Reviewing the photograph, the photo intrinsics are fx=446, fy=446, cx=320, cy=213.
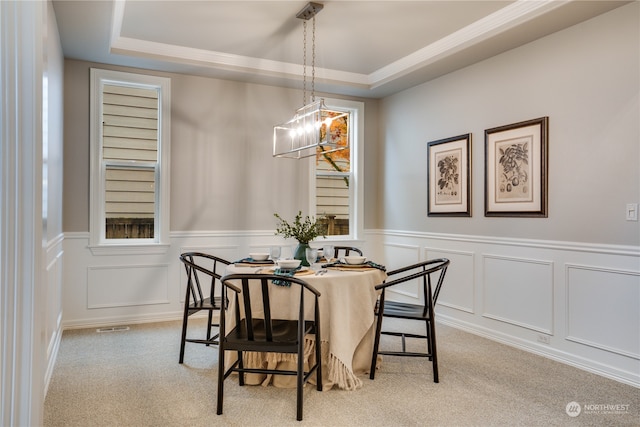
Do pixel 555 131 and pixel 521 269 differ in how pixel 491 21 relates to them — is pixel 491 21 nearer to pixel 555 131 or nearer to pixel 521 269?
pixel 555 131

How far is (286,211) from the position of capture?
5.23m

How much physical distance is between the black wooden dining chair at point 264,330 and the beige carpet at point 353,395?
171mm

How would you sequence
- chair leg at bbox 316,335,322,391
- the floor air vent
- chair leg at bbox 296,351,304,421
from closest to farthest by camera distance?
1. chair leg at bbox 296,351,304,421
2. chair leg at bbox 316,335,322,391
3. the floor air vent

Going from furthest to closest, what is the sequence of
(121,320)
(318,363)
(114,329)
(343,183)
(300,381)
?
(343,183) → (121,320) → (114,329) → (318,363) → (300,381)

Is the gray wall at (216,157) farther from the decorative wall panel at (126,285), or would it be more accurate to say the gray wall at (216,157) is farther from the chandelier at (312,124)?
the chandelier at (312,124)

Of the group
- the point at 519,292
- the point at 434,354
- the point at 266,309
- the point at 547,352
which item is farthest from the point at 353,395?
the point at 519,292

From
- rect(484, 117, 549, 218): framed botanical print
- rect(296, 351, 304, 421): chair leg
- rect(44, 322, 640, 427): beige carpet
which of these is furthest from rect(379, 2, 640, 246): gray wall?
rect(296, 351, 304, 421): chair leg

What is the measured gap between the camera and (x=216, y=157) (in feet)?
16.0

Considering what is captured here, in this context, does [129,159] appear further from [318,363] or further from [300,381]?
[300,381]

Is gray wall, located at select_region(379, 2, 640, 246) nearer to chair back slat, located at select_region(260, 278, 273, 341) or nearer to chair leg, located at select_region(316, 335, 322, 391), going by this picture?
chair leg, located at select_region(316, 335, 322, 391)

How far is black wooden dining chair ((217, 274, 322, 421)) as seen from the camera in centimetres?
243

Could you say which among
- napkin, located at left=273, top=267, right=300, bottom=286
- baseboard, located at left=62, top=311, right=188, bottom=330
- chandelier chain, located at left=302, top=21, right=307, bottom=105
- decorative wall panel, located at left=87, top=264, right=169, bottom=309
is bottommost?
baseboard, located at left=62, top=311, right=188, bottom=330

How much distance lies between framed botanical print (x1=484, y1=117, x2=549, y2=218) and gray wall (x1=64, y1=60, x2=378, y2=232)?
2.16m

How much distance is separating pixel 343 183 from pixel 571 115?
111 inches
